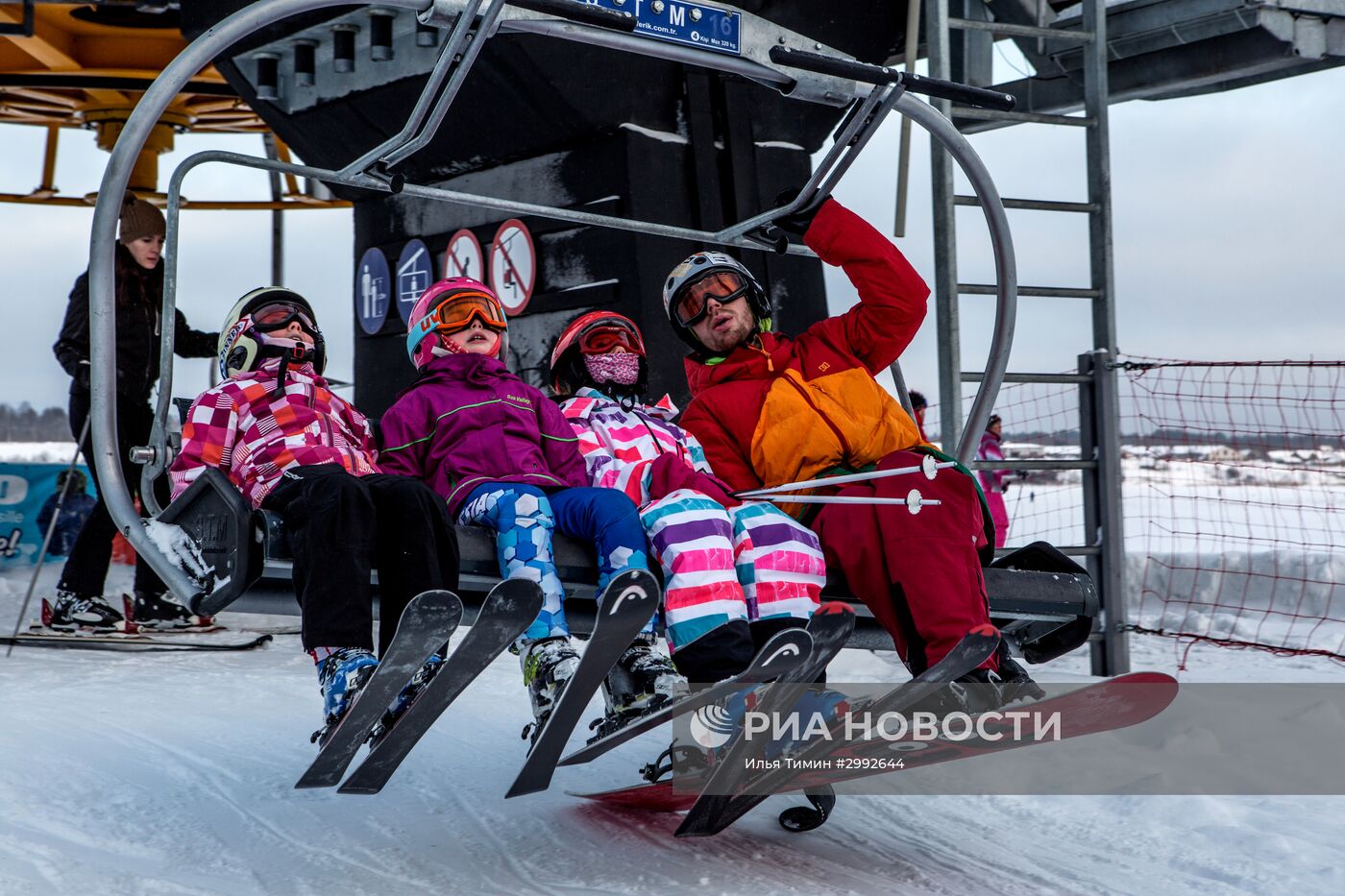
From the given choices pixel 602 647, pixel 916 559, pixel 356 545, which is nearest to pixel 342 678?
pixel 356 545

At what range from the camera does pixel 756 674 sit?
7.76 feet

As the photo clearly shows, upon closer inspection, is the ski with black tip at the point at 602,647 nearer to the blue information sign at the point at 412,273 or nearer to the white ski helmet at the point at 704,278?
the white ski helmet at the point at 704,278

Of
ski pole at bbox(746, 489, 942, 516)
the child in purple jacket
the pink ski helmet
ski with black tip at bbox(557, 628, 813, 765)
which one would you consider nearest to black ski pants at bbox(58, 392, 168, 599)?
the pink ski helmet

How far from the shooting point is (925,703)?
8.84 ft

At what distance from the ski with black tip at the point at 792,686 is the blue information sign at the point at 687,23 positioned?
4.48 ft

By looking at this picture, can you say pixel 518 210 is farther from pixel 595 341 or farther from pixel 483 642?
pixel 483 642

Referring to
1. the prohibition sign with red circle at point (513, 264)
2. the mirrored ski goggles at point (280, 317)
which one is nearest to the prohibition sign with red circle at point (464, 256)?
the prohibition sign with red circle at point (513, 264)

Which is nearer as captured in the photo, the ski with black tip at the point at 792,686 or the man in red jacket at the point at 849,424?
the ski with black tip at the point at 792,686

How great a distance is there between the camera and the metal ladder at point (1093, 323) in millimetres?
5363

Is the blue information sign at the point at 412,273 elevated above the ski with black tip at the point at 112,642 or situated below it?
above

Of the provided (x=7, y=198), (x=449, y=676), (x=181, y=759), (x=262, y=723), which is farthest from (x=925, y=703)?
(x=7, y=198)

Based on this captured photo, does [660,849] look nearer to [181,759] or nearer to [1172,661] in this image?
[181,759]

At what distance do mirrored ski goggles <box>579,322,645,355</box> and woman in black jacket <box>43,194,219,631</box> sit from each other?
2.05 metres

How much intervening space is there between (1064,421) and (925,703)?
422cm
